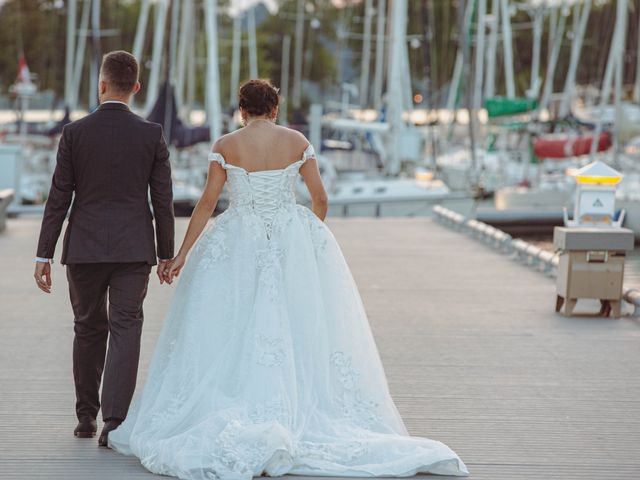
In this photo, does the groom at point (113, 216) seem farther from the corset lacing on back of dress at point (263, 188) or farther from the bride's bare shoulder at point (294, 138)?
the bride's bare shoulder at point (294, 138)

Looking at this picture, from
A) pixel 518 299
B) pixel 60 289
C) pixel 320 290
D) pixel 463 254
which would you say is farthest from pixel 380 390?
pixel 463 254

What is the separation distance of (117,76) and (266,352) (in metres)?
1.45

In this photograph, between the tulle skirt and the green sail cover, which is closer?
the tulle skirt

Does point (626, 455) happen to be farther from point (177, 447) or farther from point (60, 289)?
point (60, 289)

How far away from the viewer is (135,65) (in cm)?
640

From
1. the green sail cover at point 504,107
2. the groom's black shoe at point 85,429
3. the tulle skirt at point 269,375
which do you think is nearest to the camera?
the tulle skirt at point 269,375

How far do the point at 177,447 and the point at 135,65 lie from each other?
177 cm

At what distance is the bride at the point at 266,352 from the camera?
6.01 m

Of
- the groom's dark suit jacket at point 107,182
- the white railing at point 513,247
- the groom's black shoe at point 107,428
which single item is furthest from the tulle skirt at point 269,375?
the white railing at point 513,247

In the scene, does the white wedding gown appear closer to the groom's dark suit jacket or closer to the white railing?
the groom's dark suit jacket

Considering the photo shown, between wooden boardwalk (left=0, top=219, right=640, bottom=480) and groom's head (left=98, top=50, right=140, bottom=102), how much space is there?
1.67 metres

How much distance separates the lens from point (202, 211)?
6.61 meters

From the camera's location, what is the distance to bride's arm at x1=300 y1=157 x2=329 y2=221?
21.7ft

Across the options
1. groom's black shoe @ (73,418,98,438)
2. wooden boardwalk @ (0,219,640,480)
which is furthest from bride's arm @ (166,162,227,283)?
wooden boardwalk @ (0,219,640,480)
